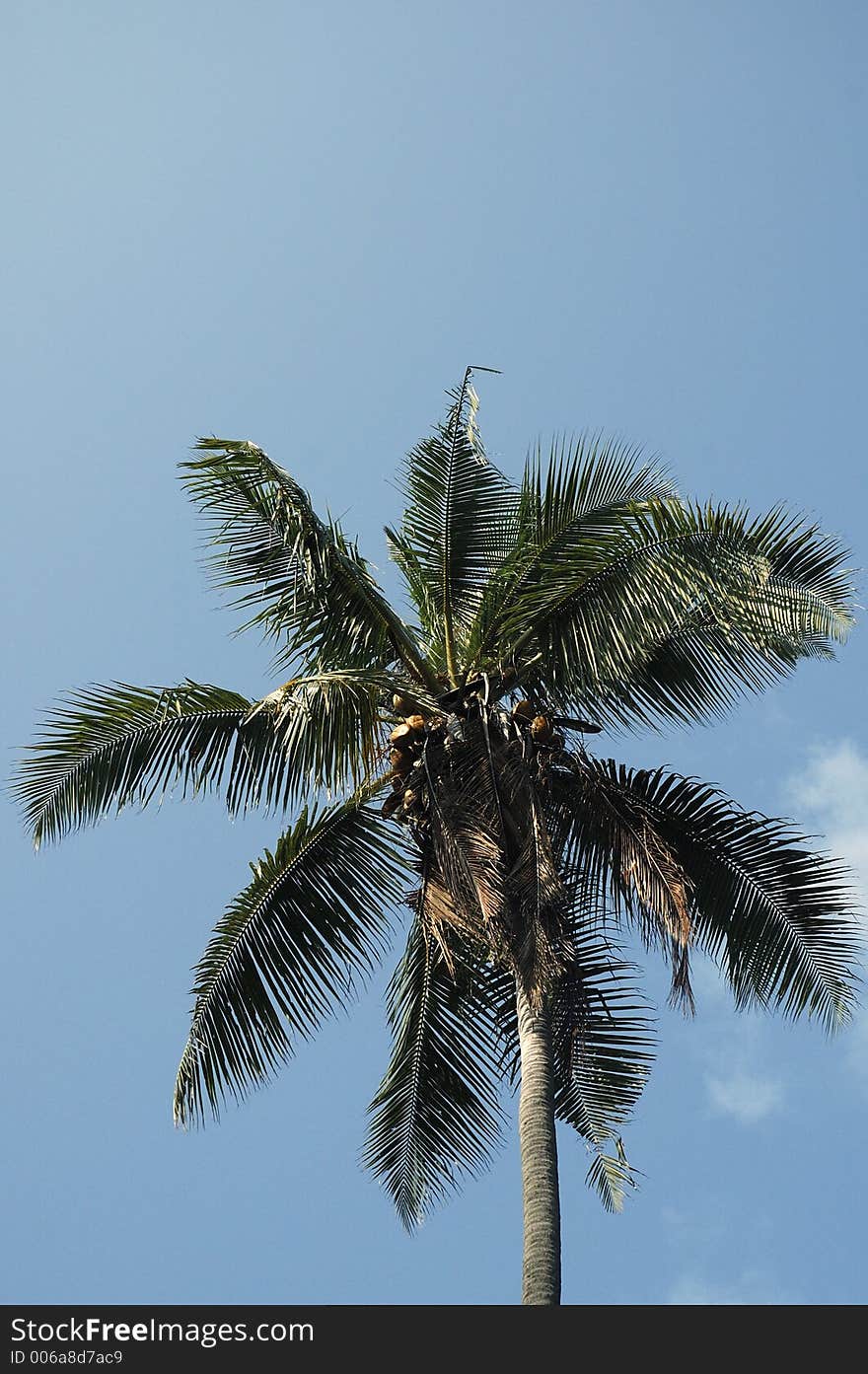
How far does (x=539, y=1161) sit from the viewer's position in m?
9.62

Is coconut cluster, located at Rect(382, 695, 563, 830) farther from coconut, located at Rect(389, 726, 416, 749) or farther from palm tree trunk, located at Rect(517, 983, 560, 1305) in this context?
palm tree trunk, located at Rect(517, 983, 560, 1305)

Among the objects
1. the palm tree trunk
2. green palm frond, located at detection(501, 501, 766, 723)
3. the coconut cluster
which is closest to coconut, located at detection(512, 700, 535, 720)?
the coconut cluster

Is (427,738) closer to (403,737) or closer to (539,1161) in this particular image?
(403,737)

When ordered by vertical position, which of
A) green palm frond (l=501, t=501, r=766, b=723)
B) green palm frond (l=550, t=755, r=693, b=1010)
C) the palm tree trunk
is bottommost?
the palm tree trunk

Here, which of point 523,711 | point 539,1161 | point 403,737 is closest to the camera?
point 539,1161

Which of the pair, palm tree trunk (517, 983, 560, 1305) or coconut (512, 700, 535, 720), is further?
coconut (512, 700, 535, 720)

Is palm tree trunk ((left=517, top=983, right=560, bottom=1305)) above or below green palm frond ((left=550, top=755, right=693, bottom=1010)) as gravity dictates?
below

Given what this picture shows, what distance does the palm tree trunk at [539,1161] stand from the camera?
9.05m

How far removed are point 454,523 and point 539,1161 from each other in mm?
5397

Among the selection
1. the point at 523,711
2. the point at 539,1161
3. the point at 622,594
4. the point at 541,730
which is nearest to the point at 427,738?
the point at 523,711

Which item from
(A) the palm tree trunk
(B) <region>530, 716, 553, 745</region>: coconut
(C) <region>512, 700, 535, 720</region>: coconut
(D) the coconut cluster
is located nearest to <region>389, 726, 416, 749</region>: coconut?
(D) the coconut cluster

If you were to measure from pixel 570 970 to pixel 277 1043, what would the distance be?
248 cm

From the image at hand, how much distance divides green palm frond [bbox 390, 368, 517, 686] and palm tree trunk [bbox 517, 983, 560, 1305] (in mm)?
3571

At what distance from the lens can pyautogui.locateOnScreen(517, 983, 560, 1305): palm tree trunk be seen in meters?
9.05
